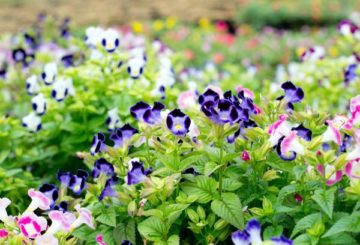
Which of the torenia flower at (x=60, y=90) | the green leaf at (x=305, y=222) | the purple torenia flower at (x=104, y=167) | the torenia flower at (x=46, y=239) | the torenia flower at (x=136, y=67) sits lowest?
the torenia flower at (x=46, y=239)

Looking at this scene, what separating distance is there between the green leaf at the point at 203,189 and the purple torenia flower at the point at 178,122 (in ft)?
0.48

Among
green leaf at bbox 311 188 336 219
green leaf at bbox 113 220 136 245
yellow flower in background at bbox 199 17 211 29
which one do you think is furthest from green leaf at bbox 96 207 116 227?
yellow flower in background at bbox 199 17 211 29

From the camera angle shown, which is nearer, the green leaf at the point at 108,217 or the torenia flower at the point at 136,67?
the green leaf at the point at 108,217

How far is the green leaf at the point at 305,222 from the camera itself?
1752mm

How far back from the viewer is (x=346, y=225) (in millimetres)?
1688

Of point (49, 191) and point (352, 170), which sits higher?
point (352, 170)

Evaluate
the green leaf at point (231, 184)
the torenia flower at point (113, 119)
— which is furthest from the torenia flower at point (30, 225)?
the torenia flower at point (113, 119)

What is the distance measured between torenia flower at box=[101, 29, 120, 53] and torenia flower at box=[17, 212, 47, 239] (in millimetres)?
1141

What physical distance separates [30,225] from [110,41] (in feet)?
3.92

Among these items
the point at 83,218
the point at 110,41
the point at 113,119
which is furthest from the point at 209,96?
the point at 110,41

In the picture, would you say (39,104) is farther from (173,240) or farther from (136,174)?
(173,240)

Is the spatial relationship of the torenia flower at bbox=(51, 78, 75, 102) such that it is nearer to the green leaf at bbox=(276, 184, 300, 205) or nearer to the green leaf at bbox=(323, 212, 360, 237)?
the green leaf at bbox=(276, 184, 300, 205)

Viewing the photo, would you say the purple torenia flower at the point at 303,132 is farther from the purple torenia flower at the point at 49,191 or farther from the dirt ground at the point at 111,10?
the dirt ground at the point at 111,10

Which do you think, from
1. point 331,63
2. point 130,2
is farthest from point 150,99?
point 130,2
